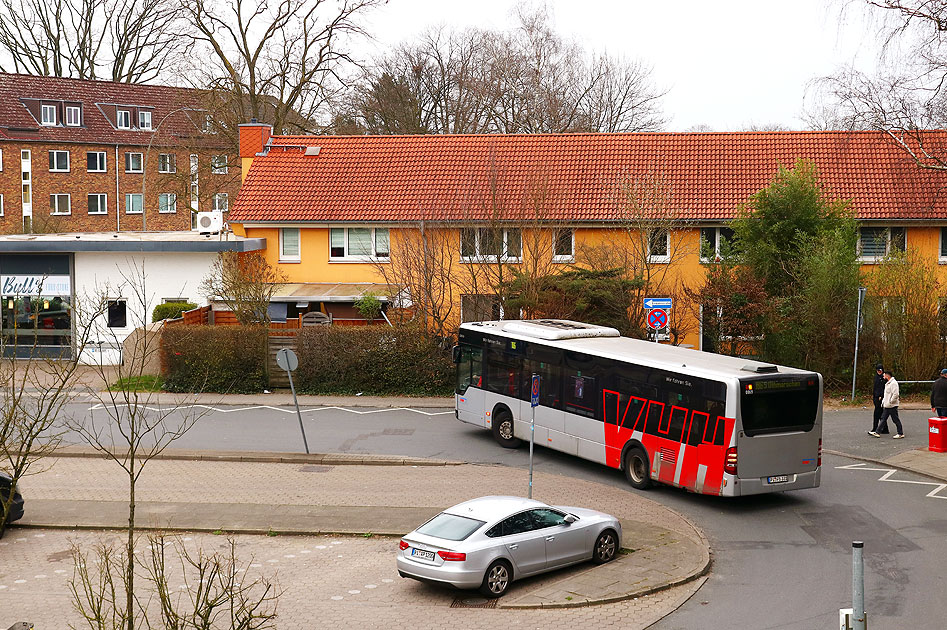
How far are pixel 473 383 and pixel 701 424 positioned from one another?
287 inches

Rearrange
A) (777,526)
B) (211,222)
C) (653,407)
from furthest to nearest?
(211,222), (653,407), (777,526)

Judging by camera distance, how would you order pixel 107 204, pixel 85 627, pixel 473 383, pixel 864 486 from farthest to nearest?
pixel 107 204 → pixel 473 383 → pixel 864 486 → pixel 85 627

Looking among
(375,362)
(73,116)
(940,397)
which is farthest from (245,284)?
(73,116)

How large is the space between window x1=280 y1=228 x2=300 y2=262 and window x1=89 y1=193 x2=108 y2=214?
3648 cm

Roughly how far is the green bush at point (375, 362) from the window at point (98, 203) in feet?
143

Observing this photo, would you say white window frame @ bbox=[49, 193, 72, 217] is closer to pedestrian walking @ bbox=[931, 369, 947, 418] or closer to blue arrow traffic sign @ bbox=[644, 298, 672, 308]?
blue arrow traffic sign @ bbox=[644, 298, 672, 308]

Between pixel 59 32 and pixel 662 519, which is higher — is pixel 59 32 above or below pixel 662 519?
above

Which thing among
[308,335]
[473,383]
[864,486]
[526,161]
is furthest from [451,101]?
[864,486]

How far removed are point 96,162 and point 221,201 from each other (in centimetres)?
1319

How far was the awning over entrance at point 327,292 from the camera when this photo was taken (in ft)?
109

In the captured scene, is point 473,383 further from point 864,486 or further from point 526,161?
point 526,161

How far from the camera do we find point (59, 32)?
6794 centimetres

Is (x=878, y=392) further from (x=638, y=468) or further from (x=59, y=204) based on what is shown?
(x=59, y=204)

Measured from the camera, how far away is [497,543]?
13133mm
